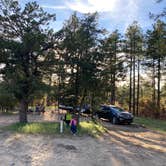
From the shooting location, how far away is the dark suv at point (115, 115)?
29094mm

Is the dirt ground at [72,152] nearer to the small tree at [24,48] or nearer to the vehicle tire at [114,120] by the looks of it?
the small tree at [24,48]

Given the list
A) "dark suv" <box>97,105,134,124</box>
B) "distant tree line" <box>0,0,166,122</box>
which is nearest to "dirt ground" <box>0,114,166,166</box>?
"distant tree line" <box>0,0,166,122</box>

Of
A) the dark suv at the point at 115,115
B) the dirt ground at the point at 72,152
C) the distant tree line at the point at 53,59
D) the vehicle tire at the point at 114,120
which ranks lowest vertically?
the dirt ground at the point at 72,152

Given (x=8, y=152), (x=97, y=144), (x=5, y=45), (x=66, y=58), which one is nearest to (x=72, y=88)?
(x=66, y=58)

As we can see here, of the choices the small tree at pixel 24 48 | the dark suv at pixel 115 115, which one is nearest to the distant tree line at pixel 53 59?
the small tree at pixel 24 48

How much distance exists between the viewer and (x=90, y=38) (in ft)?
78.1

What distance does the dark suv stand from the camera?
2909cm

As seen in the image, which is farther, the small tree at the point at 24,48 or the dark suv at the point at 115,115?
the dark suv at the point at 115,115

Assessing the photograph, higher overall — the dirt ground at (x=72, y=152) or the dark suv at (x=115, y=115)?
the dark suv at (x=115, y=115)

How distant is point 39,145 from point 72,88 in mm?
9998

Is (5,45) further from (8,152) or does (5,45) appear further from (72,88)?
(8,152)

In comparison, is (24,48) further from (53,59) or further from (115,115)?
(115,115)

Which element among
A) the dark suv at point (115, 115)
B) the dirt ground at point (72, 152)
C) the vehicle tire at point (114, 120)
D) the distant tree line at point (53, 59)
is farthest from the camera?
the vehicle tire at point (114, 120)

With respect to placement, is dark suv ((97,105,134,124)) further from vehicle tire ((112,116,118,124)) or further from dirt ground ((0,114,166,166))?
dirt ground ((0,114,166,166))
